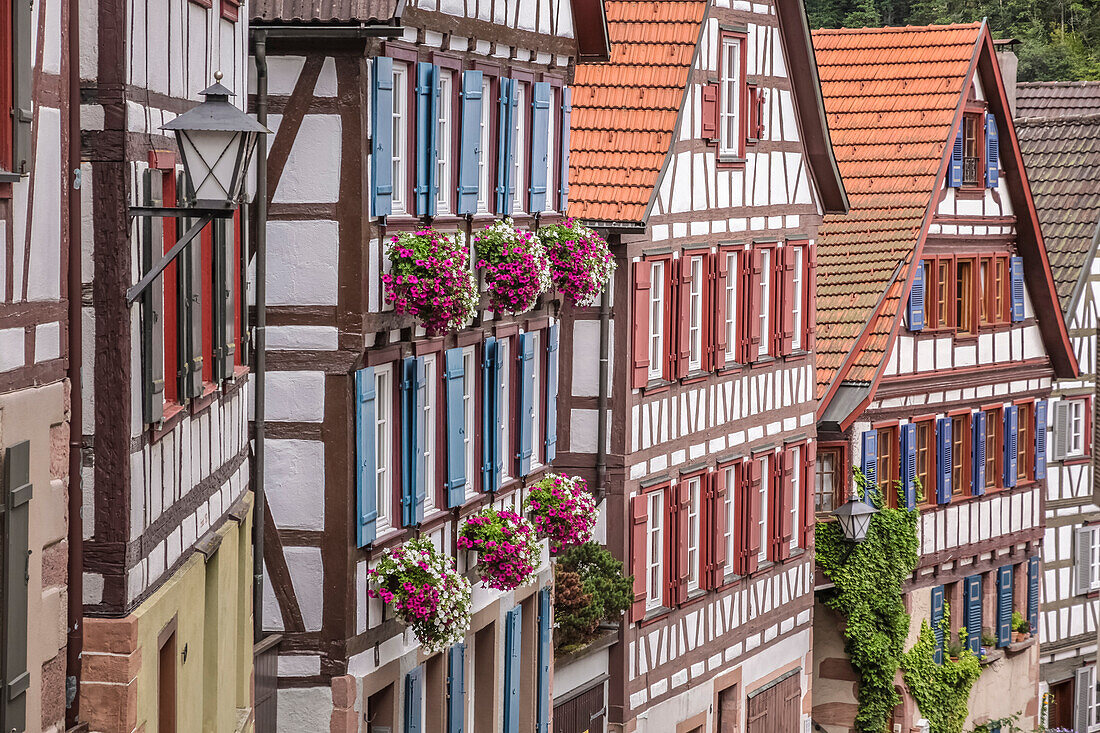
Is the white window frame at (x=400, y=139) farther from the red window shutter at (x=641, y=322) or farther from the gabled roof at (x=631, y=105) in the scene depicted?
the red window shutter at (x=641, y=322)

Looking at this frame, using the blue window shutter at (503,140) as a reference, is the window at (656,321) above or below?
below

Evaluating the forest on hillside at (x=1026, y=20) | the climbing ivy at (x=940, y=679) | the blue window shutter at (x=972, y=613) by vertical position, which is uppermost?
the forest on hillside at (x=1026, y=20)

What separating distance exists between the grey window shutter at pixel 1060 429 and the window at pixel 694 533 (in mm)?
10649

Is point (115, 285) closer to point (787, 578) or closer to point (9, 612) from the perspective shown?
point (9, 612)

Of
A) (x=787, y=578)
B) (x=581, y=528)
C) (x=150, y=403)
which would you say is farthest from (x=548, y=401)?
(x=150, y=403)

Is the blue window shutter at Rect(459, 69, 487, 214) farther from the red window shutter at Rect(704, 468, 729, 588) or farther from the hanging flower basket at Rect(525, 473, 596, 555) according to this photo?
the red window shutter at Rect(704, 468, 729, 588)

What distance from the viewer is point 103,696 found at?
8953mm

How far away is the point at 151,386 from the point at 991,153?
20537 mm

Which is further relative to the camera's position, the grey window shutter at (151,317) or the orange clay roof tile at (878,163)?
the orange clay roof tile at (878,163)

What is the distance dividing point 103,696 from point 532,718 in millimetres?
9607

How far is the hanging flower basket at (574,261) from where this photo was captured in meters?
17.3

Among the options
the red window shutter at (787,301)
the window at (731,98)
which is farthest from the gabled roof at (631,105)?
the red window shutter at (787,301)

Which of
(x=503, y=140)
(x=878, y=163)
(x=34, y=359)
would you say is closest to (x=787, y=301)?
(x=878, y=163)

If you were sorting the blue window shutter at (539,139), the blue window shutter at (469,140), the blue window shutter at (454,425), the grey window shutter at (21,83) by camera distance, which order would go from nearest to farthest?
the grey window shutter at (21,83) → the blue window shutter at (454,425) → the blue window shutter at (469,140) → the blue window shutter at (539,139)
